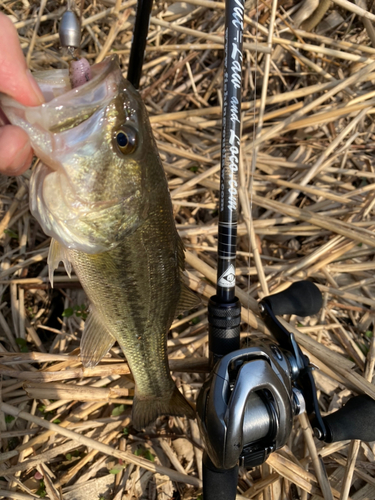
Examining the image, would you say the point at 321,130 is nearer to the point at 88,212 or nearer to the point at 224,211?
the point at 224,211

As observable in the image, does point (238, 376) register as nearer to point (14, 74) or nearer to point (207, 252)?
point (14, 74)

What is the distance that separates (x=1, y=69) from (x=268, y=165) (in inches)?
96.9

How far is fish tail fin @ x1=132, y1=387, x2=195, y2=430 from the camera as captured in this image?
2109mm

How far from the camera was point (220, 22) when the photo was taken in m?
3.29

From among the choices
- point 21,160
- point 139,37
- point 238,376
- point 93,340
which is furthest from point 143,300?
point 139,37

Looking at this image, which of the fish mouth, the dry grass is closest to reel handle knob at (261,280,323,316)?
the dry grass

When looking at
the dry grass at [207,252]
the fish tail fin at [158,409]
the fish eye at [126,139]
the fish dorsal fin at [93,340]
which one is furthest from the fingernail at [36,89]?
the fish tail fin at [158,409]

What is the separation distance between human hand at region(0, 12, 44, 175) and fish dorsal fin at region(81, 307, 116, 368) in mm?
885

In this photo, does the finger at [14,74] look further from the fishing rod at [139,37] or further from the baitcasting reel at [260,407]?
the baitcasting reel at [260,407]

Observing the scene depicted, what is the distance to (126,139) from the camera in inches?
58.7

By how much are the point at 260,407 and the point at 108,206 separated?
1.12m

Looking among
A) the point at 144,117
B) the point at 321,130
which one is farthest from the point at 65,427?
the point at 321,130

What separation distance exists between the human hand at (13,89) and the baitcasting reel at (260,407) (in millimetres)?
1135

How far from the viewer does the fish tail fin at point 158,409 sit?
83.0 inches
